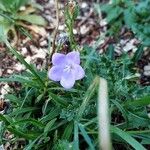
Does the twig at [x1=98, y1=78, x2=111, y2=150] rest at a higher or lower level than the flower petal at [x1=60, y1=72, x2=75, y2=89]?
lower

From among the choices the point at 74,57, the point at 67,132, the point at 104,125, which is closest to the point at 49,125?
the point at 67,132

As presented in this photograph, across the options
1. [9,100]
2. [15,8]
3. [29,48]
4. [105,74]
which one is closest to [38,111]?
[9,100]

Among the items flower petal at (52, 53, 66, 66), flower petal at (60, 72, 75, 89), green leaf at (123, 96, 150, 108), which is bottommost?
green leaf at (123, 96, 150, 108)

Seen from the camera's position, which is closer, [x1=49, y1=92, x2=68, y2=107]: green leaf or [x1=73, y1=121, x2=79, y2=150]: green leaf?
[x1=73, y1=121, x2=79, y2=150]: green leaf

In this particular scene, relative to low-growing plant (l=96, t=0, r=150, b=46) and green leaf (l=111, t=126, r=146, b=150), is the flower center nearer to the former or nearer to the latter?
green leaf (l=111, t=126, r=146, b=150)

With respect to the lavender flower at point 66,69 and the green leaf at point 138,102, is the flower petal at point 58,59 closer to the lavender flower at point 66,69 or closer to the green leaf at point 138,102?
the lavender flower at point 66,69

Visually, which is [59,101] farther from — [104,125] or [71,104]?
[104,125]

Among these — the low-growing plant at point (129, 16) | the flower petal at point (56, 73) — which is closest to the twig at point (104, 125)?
the flower petal at point (56, 73)

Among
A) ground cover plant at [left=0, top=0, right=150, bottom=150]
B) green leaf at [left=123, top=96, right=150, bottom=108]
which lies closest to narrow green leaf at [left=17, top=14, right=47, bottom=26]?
ground cover plant at [left=0, top=0, right=150, bottom=150]
